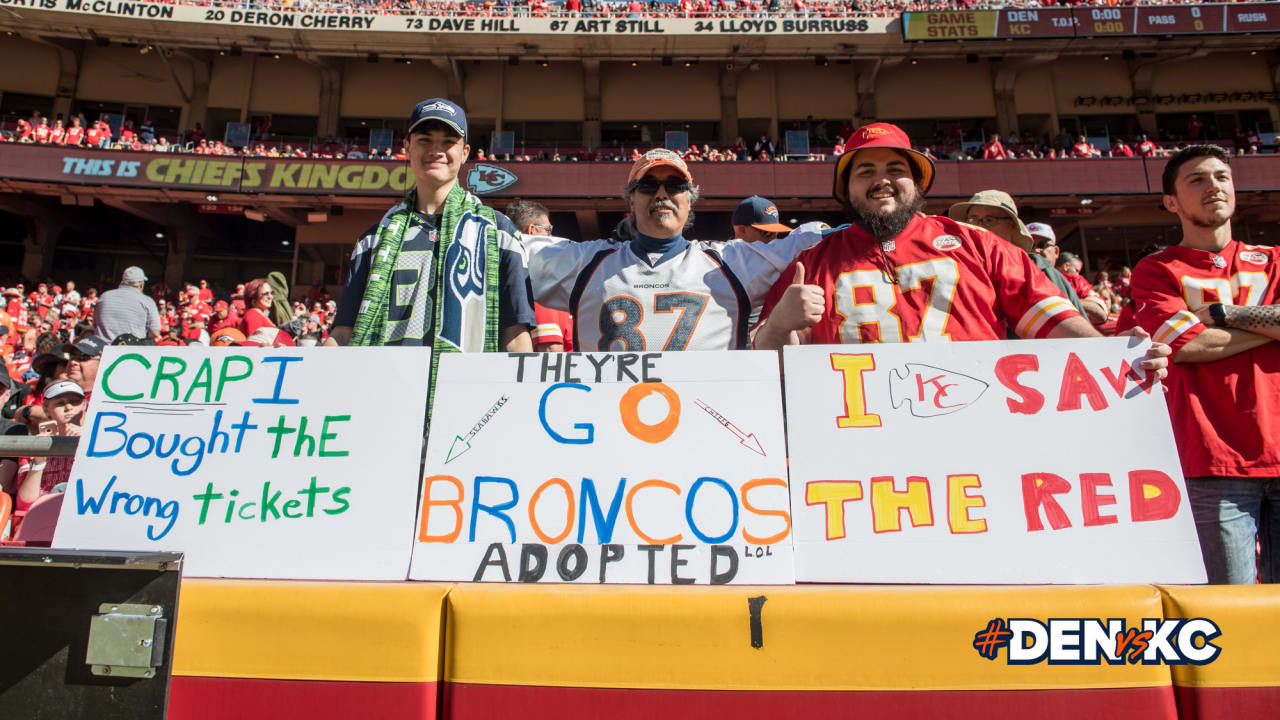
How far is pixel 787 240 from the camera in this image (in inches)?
99.0

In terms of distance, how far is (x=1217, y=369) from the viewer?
2.14 m

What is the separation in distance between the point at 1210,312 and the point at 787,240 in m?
1.30

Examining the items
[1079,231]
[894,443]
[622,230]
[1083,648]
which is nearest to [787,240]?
[622,230]

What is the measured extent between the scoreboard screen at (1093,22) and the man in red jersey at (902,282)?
71.3 feet

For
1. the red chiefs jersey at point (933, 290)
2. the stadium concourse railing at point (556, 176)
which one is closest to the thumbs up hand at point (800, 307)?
the red chiefs jersey at point (933, 290)

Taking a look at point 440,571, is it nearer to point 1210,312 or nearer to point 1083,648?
point 1083,648

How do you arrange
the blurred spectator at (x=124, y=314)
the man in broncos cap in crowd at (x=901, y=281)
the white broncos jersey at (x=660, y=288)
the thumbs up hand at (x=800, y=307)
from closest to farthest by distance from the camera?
the thumbs up hand at (x=800, y=307), the man in broncos cap in crowd at (x=901, y=281), the white broncos jersey at (x=660, y=288), the blurred spectator at (x=124, y=314)

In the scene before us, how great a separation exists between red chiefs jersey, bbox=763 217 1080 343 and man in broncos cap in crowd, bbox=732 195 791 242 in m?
1.45

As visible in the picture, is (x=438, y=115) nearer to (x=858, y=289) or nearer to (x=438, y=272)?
(x=438, y=272)

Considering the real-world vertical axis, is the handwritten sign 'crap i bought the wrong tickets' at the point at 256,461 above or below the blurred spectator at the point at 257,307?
below

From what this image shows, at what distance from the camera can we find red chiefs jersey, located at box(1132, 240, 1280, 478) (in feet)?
6.73

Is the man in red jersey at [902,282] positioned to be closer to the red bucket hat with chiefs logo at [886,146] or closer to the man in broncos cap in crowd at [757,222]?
the red bucket hat with chiefs logo at [886,146]

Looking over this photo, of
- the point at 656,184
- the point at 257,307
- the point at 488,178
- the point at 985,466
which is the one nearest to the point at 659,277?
the point at 656,184

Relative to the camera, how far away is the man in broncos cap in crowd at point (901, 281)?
199cm
